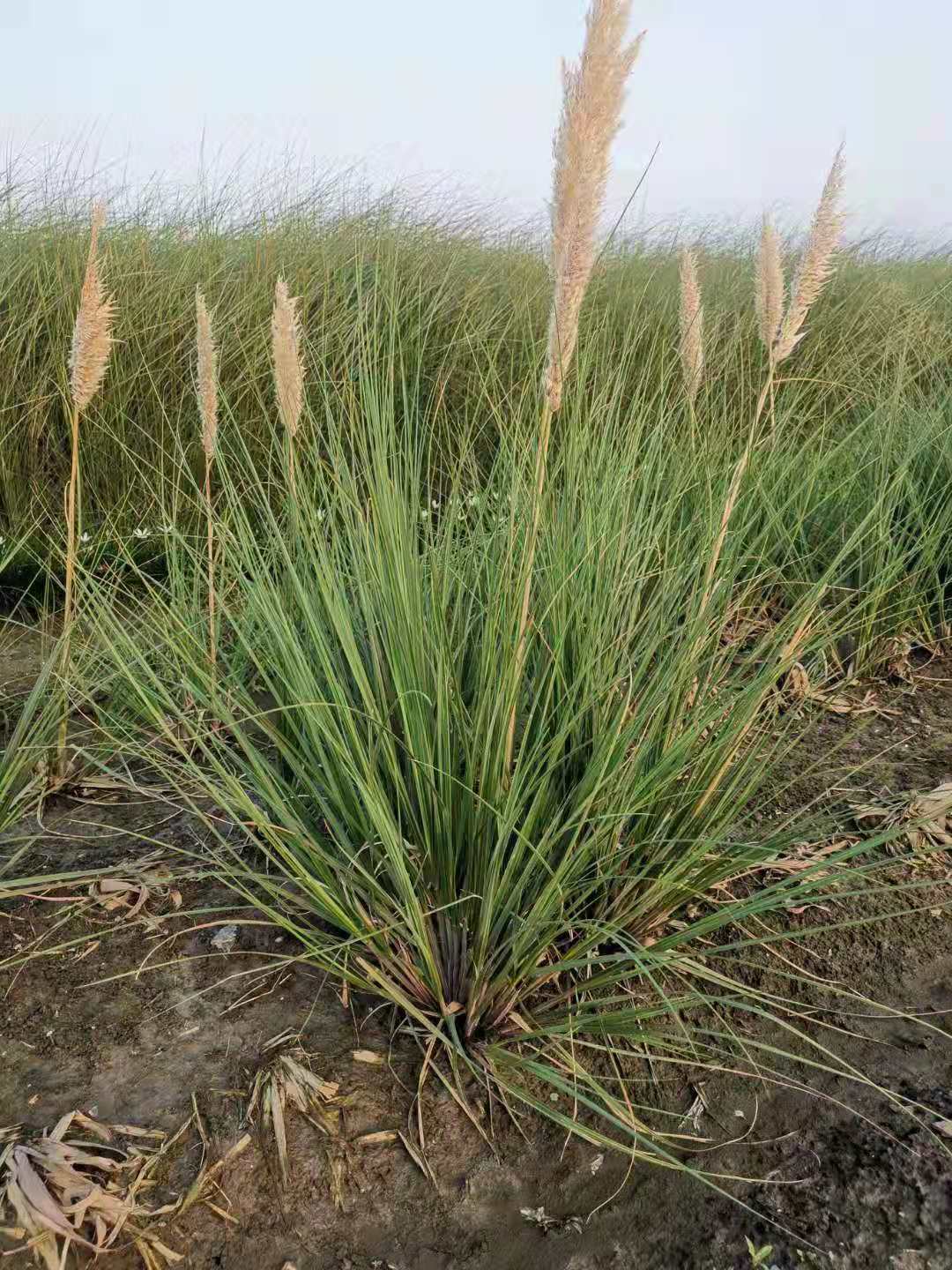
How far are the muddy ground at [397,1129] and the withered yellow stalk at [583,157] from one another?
107 cm

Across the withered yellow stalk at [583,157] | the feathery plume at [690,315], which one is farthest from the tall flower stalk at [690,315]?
the withered yellow stalk at [583,157]

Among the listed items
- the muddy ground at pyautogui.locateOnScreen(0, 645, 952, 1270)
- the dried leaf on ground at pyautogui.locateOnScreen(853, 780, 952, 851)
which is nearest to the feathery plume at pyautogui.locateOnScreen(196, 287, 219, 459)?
the muddy ground at pyautogui.locateOnScreen(0, 645, 952, 1270)

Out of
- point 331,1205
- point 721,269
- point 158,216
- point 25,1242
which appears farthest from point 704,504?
point 721,269

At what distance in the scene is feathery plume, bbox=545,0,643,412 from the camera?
49.7 inches

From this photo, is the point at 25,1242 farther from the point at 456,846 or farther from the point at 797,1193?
the point at 797,1193

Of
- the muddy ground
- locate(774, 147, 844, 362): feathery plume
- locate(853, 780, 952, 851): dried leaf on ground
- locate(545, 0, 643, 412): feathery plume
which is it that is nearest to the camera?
locate(545, 0, 643, 412): feathery plume

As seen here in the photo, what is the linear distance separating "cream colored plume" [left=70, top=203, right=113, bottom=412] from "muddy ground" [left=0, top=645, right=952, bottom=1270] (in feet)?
2.98

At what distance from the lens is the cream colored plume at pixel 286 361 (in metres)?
1.75

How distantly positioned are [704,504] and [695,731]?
4.30ft

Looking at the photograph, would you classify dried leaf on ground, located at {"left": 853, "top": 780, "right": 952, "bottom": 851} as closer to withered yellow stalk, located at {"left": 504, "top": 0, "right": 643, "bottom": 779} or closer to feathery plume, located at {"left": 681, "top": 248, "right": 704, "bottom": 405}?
feathery plume, located at {"left": 681, "top": 248, "right": 704, "bottom": 405}

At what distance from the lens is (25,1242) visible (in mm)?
1473

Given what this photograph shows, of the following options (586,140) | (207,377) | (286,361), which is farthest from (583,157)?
(207,377)

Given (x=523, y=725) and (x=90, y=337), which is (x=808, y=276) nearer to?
(x=523, y=725)

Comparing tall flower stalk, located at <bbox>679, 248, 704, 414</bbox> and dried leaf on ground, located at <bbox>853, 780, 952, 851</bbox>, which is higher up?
tall flower stalk, located at <bbox>679, 248, 704, 414</bbox>
